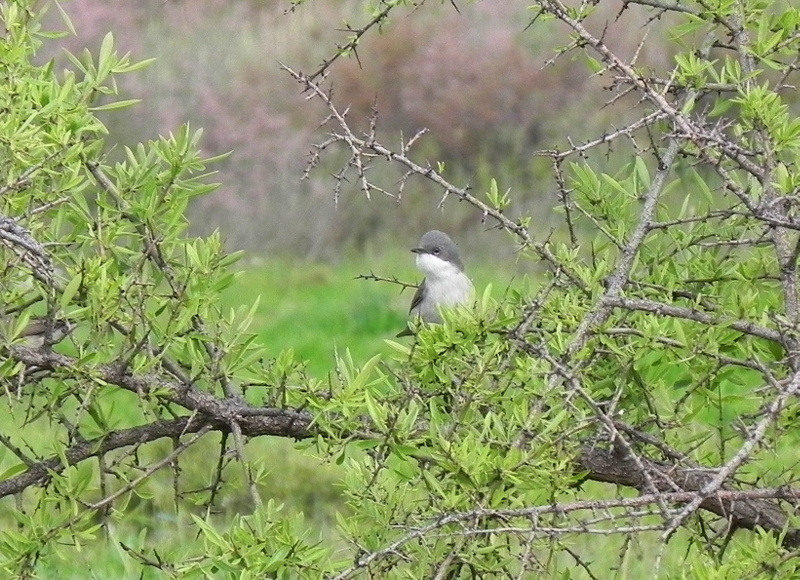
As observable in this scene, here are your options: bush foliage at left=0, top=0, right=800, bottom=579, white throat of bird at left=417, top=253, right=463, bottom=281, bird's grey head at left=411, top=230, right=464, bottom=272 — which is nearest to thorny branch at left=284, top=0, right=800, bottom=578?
bush foliage at left=0, top=0, right=800, bottom=579

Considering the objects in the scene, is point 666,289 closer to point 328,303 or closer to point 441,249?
point 441,249

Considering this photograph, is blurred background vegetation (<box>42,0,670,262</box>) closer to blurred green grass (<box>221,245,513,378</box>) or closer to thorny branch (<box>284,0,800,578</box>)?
blurred green grass (<box>221,245,513,378</box>)

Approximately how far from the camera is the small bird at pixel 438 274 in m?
6.22

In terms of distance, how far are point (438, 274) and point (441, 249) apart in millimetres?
211

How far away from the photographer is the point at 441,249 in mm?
6551

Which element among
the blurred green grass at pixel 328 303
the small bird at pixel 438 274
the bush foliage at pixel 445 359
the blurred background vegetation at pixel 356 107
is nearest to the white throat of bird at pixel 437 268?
the small bird at pixel 438 274

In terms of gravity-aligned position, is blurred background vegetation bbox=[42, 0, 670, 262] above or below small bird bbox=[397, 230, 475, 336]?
below

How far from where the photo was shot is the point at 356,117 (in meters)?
16.8

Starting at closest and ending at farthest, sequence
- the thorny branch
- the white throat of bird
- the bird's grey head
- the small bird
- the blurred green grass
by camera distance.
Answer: the thorny branch
the small bird
the white throat of bird
the bird's grey head
the blurred green grass

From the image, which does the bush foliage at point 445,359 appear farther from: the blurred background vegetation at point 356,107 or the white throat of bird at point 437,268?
the blurred background vegetation at point 356,107

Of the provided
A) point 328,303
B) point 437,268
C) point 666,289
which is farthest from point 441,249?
point 328,303

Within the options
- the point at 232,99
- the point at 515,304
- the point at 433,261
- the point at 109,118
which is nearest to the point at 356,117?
the point at 232,99

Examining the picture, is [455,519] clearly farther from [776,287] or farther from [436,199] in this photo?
[436,199]

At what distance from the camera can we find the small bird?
245 inches
